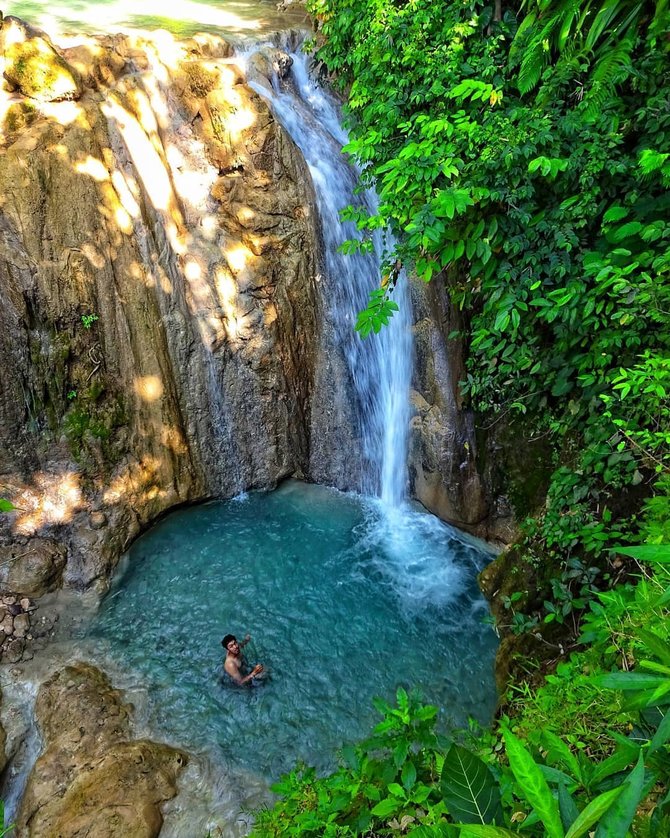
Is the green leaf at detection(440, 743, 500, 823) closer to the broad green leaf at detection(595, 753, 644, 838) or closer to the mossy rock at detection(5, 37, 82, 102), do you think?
the broad green leaf at detection(595, 753, 644, 838)

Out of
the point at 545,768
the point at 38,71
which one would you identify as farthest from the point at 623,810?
the point at 38,71

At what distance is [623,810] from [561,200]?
163 inches

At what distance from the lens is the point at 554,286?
163 inches

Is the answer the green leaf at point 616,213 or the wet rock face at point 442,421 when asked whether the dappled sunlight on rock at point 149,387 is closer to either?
the wet rock face at point 442,421

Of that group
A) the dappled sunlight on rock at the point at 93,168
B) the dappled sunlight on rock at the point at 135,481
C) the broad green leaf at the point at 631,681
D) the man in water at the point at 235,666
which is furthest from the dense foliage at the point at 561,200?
the dappled sunlight on rock at the point at 135,481

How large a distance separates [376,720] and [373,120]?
6111mm

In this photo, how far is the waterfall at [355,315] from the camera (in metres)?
7.16

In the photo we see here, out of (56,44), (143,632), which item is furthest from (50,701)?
(56,44)

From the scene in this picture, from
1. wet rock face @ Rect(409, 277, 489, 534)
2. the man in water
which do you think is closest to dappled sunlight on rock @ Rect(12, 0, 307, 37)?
wet rock face @ Rect(409, 277, 489, 534)

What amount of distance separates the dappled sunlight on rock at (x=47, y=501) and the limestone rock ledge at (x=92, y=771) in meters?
1.95

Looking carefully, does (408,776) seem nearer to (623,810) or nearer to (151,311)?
(623,810)

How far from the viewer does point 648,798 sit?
1.77 m

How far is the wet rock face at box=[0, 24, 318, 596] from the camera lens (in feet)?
19.6

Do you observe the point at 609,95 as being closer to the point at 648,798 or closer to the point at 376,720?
the point at 648,798
